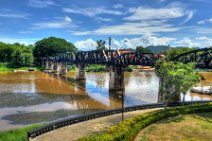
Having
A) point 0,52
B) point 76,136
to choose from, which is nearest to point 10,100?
point 76,136

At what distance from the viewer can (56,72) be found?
167750mm

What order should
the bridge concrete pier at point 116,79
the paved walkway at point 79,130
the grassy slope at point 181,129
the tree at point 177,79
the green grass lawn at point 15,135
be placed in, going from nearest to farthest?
the grassy slope at point 181,129 < the paved walkway at point 79,130 < the green grass lawn at point 15,135 < the tree at point 177,79 < the bridge concrete pier at point 116,79

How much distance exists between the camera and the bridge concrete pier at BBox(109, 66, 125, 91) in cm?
9369

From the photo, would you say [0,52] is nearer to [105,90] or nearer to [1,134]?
[105,90]

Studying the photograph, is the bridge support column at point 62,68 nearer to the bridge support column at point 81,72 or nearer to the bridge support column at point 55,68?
the bridge support column at point 55,68

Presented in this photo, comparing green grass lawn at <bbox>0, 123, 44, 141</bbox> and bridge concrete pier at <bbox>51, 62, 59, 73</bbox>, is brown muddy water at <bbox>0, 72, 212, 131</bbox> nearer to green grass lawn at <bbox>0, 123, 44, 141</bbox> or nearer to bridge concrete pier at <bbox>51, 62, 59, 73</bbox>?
green grass lawn at <bbox>0, 123, 44, 141</bbox>

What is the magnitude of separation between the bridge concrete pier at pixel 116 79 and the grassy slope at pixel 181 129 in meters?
50.8

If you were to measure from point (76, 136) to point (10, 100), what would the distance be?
143 ft

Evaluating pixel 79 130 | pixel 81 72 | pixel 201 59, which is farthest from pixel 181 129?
pixel 81 72

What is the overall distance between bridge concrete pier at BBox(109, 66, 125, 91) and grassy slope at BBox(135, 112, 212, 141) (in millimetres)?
50805

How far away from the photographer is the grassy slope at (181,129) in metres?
33.6

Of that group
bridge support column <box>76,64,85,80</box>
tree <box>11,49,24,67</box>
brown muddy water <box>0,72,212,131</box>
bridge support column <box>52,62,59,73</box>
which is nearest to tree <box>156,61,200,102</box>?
brown muddy water <box>0,72,212,131</box>

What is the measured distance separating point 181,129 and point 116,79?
58.4m

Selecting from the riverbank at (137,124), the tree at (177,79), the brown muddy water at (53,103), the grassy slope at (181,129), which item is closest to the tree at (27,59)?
the brown muddy water at (53,103)
